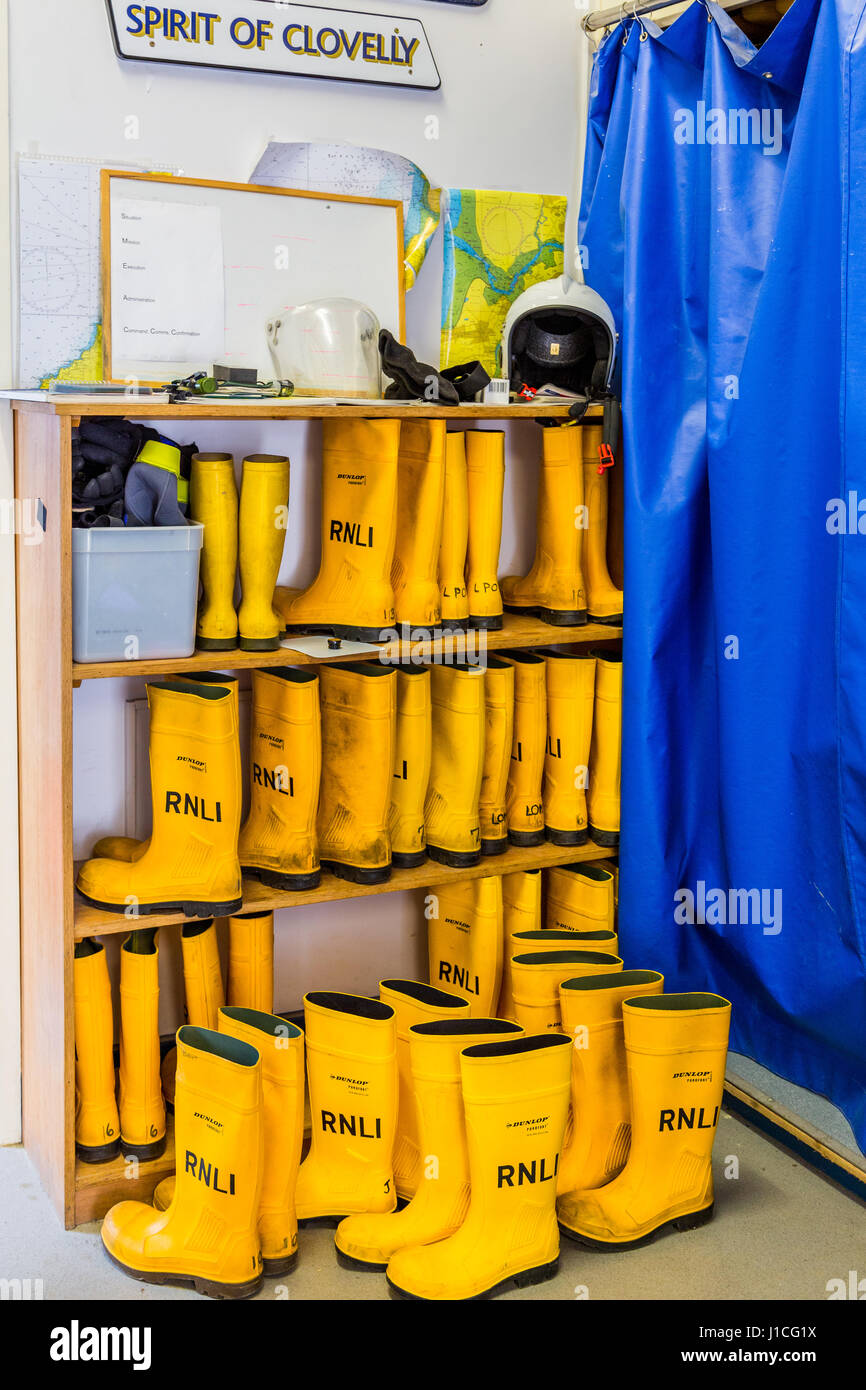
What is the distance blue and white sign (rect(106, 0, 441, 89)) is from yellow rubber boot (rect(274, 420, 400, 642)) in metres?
0.64

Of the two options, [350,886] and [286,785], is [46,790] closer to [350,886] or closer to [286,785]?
[286,785]

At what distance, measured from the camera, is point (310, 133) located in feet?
8.08

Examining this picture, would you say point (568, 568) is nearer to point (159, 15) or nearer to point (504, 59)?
point (504, 59)

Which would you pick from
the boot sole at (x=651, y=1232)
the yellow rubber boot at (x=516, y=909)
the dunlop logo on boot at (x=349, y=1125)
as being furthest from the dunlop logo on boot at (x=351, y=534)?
the boot sole at (x=651, y=1232)

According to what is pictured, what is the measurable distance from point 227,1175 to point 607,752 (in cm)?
107

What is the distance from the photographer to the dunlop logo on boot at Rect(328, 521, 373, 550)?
93.4 inches

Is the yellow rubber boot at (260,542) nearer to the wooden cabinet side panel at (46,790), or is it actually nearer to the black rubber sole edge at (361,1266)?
the wooden cabinet side panel at (46,790)

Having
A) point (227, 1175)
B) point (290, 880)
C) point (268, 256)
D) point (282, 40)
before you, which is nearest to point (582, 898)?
point (290, 880)

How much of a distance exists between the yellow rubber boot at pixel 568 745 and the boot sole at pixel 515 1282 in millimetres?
820

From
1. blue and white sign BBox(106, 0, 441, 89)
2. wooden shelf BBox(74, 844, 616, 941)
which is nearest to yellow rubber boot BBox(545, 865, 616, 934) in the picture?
wooden shelf BBox(74, 844, 616, 941)

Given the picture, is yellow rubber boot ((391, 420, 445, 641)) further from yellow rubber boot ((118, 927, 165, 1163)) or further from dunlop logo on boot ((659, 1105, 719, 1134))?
dunlop logo on boot ((659, 1105, 719, 1134))

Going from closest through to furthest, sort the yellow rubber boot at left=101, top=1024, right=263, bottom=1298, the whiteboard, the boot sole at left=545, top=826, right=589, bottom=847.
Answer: the yellow rubber boot at left=101, top=1024, right=263, bottom=1298 → the whiteboard → the boot sole at left=545, top=826, right=589, bottom=847

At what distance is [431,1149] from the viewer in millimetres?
2104

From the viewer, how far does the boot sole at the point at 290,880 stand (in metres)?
2.38
